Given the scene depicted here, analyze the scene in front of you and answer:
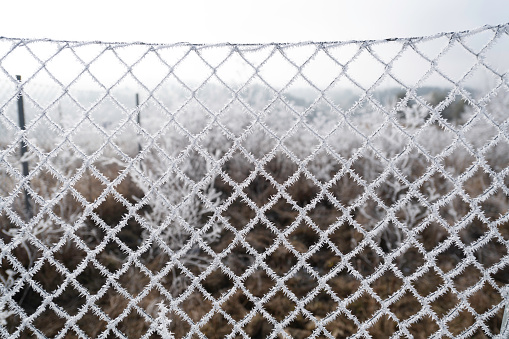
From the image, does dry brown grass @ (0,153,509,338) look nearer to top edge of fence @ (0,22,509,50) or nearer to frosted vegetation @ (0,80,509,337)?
frosted vegetation @ (0,80,509,337)

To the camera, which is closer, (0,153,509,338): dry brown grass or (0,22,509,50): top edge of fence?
(0,22,509,50): top edge of fence

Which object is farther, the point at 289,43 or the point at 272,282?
the point at 272,282

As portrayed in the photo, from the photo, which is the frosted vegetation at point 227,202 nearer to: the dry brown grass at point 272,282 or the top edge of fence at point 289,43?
the dry brown grass at point 272,282

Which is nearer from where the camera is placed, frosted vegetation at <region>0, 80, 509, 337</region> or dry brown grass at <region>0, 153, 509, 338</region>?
frosted vegetation at <region>0, 80, 509, 337</region>

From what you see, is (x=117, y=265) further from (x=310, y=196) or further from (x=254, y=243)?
(x=310, y=196)

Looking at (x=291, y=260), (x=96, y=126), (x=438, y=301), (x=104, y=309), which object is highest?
(x=438, y=301)

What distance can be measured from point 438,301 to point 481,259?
82cm

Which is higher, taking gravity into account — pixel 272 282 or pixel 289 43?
pixel 289 43

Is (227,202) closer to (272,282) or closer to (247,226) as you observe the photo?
(247,226)

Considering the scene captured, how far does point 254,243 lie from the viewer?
311cm

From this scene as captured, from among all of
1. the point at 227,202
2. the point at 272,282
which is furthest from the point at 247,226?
the point at 272,282

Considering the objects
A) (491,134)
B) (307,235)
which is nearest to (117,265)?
(307,235)

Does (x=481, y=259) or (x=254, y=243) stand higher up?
(x=481, y=259)

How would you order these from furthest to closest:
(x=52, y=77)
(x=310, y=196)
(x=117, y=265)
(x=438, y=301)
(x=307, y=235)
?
(x=310, y=196)
(x=307, y=235)
(x=117, y=265)
(x=438, y=301)
(x=52, y=77)
